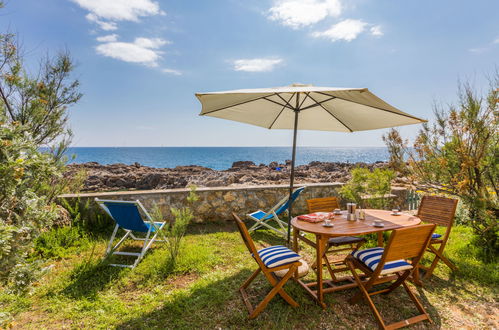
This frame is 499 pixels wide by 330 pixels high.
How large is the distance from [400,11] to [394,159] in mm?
3341

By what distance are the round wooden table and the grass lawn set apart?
124 mm

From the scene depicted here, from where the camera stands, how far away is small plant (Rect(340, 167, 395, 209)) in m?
4.77

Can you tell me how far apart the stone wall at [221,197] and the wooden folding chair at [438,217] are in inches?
106

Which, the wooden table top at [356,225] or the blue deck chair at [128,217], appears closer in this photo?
the wooden table top at [356,225]

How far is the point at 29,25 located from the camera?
15.9 feet

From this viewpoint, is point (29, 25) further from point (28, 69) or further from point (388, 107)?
point (388, 107)

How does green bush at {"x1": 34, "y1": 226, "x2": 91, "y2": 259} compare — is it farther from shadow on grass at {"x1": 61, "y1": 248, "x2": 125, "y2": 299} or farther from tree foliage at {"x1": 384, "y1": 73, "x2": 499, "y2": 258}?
tree foliage at {"x1": 384, "y1": 73, "x2": 499, "y2": 258}

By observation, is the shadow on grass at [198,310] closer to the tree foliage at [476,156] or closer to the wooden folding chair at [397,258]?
the wooden folding chair at [397,258]

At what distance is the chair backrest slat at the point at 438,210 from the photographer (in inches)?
133

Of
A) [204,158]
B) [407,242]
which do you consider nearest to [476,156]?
[407,242]

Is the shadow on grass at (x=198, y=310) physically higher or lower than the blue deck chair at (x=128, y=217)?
lower

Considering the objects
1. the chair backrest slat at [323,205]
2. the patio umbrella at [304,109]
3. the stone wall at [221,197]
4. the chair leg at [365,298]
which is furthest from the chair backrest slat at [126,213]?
the chair leg at [365,298]

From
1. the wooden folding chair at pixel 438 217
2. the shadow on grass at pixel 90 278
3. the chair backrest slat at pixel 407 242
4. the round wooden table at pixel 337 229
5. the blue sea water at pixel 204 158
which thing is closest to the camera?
the chair backrest slat at pixel 407 242

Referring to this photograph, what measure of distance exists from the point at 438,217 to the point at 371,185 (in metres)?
1.37
